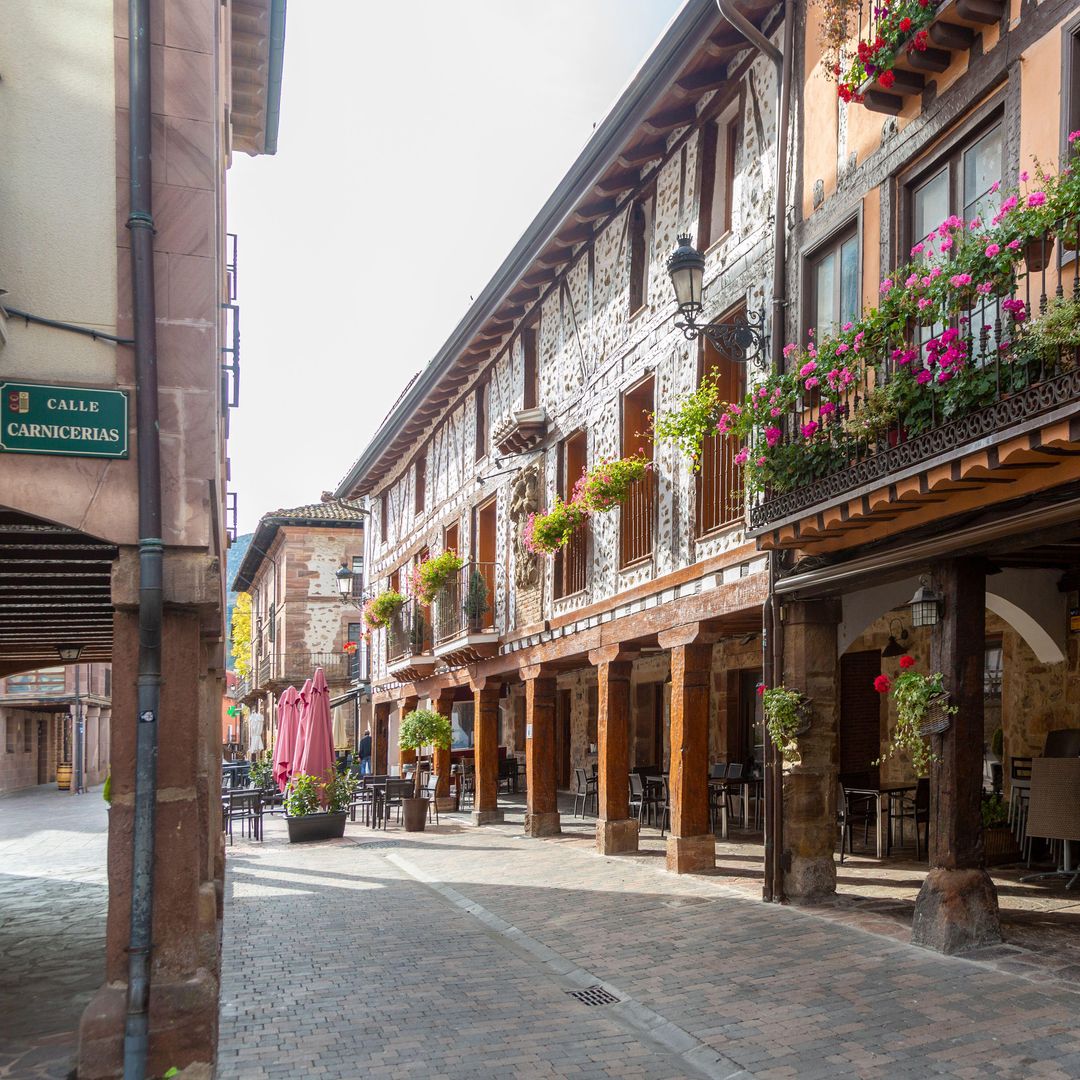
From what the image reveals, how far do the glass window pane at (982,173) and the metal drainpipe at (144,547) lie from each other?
Answer: 5.27m

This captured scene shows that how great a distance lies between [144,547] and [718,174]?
327 inches

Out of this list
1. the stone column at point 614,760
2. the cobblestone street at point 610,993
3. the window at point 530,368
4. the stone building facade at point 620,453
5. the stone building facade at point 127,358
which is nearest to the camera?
the stone building facade at point 127,358

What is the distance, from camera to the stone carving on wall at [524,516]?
55.4 feet

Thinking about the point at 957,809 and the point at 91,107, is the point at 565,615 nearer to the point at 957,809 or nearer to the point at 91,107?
the point at 957,809

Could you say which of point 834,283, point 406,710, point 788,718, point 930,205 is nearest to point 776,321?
point 834,283

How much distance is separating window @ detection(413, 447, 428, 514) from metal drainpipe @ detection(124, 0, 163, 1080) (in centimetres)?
1887

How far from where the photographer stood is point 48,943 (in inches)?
365

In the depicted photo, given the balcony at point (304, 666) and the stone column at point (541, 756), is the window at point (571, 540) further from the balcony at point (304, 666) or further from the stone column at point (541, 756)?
the balcony at point (304, 666)

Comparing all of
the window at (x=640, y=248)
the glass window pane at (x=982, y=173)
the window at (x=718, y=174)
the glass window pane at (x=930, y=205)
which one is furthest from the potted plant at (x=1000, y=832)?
the window at (x=640, y=248)

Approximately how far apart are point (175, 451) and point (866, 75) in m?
5.71

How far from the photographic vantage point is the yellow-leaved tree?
2250 inches

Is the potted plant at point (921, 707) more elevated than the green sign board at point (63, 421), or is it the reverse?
the green sign board at point (63, 421)

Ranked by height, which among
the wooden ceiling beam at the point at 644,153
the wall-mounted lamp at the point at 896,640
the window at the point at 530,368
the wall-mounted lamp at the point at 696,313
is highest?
the wooden ceiling beam at the point at 644,153

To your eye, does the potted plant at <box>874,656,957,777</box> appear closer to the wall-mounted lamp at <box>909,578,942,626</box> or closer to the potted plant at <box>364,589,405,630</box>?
the wall-mounted lamp at <box>909,578,942,626</box>
